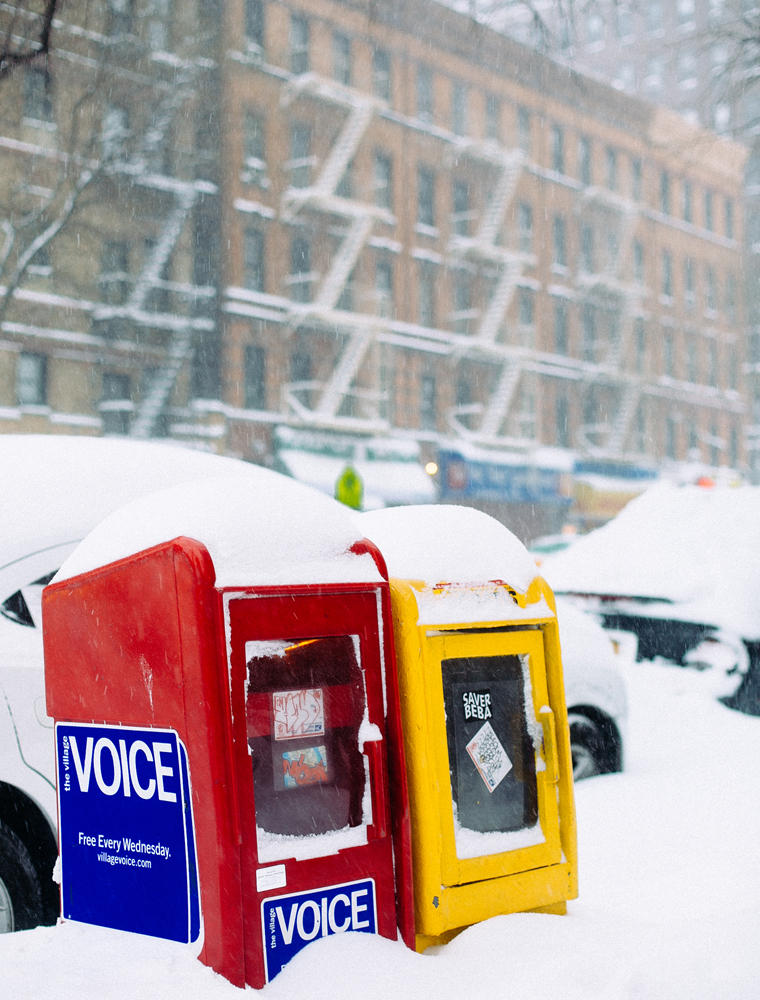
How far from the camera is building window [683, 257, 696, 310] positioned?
4581 cm

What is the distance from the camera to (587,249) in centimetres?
4091

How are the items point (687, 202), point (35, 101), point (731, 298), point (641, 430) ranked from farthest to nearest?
1. point (731, 298)
2. point (687, 202)
3. point (641, 430)
4. point (35, 101)

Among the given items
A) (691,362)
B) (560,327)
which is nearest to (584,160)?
(560,327)

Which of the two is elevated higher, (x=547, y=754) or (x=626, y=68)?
(x=626, y=68)

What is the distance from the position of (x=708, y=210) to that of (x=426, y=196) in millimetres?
18724

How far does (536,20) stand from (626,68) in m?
62.7

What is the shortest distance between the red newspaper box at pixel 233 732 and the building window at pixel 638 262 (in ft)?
138

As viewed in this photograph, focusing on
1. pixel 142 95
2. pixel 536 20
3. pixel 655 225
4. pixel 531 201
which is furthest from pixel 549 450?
pixel 536 20

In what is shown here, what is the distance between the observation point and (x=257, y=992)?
8.85 feet

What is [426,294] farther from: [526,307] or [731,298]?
[731,298]

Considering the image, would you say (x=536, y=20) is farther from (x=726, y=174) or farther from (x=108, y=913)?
(x=726, y=174)

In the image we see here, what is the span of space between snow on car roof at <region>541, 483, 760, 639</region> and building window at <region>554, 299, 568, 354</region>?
99.3 ft

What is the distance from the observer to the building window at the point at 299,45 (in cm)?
3004

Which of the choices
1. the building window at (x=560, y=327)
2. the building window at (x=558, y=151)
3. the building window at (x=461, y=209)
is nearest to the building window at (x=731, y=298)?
the building window at (x=560, y=327)
